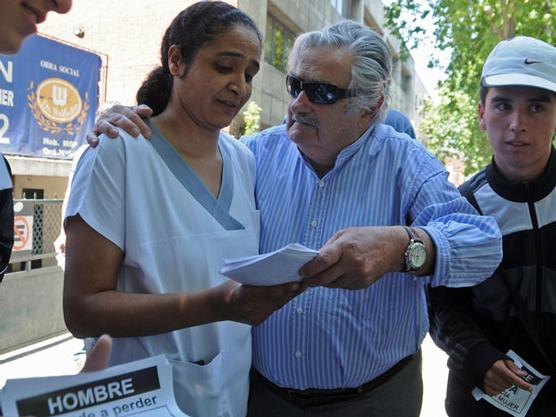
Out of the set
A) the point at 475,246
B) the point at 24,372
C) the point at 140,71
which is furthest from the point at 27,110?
the point at 475,246

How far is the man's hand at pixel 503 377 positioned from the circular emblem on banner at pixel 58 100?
688cm

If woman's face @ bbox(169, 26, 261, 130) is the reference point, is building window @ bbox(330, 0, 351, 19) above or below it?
above

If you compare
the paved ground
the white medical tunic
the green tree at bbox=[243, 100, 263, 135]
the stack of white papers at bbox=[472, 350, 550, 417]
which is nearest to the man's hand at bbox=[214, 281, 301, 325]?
the white medical tunic

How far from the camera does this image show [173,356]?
154cm

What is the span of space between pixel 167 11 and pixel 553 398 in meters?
11.9

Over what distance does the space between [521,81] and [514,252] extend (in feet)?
2.11

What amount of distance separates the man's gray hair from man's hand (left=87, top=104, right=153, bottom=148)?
0.68m

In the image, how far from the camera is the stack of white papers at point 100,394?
980 mm

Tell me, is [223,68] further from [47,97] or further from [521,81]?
[47,97]

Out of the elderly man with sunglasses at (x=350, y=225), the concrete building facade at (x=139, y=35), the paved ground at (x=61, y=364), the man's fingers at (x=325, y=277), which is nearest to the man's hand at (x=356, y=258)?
the man's fingers at (x=325, y=277)

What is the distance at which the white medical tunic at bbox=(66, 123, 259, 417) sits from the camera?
1482 millimetres

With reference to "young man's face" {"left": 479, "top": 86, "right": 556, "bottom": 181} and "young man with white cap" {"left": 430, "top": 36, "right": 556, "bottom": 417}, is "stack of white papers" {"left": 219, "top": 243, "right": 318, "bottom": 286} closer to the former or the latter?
"young man with white cap" {"left": 430, "top": 36, "right": 556, "bottom": 417}

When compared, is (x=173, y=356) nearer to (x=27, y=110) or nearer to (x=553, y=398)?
(x=553, y=398)

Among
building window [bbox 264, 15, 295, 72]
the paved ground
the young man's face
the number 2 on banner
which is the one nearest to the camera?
the young man's face
